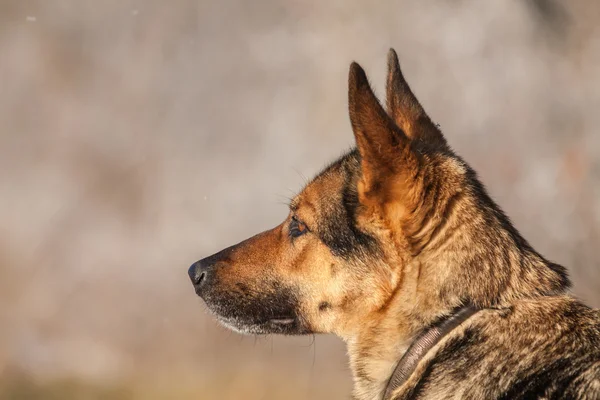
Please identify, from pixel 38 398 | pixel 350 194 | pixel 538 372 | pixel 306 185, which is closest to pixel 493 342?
pixel 538 372

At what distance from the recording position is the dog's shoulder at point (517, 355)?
8.18ft

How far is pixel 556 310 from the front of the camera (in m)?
2.72

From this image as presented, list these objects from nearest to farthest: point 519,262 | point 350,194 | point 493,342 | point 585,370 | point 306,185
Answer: point 585,370, point 493,342, point 519,262, point 350,194, point 306,185

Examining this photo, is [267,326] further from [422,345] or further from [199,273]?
[422,345]

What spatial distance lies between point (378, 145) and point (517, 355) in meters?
0.90

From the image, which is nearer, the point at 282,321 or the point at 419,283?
the point at 419,283

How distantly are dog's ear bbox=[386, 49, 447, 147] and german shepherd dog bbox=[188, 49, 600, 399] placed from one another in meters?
0.10

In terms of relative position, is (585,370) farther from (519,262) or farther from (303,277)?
(303,277)

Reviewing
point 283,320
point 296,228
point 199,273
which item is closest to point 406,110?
point 296,228

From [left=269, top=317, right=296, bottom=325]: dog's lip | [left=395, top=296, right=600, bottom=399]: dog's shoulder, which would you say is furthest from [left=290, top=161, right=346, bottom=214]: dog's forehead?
[left=395, top=296, right=600, bottom=399]: dog's shoulder

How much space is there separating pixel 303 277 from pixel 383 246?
18.7 inches

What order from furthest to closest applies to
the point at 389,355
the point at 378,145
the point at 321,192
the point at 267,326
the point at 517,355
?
the point at 267,326, the point at 321,192, the point at 389,355, the point at 378,145, the point at 517,355

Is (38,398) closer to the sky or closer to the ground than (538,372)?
closer to the ground

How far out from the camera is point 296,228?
3.36m
